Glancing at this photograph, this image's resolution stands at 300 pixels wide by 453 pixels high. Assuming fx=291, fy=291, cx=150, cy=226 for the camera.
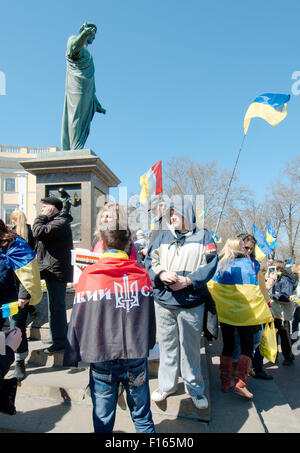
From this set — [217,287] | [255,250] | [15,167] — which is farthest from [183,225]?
[15,167]

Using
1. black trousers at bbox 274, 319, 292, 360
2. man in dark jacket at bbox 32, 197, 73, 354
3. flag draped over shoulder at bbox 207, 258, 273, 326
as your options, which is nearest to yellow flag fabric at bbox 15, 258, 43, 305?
man in dark jacket at bbox 32, 197, 73, 354

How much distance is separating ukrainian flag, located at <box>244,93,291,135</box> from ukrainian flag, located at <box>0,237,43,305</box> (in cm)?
388

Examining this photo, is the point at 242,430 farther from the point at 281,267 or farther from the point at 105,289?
the point at 281,267

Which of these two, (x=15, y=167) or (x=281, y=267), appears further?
(x=15, y=167)

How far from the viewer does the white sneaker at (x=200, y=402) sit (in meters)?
2.50

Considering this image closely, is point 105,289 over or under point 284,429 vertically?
over

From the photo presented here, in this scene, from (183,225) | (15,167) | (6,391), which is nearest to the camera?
(6,391)

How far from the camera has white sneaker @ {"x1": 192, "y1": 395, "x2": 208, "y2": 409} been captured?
8.20ft

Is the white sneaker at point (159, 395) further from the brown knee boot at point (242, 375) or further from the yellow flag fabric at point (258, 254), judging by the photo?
the yellow flag fabric at point (258, 254)

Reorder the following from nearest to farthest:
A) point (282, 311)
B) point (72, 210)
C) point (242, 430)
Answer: point (242, 430) → point (282, 311) → point (72, 210)

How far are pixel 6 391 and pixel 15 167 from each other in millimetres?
41259

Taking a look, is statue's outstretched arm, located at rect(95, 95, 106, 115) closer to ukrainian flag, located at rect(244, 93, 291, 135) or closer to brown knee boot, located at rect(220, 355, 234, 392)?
ukrainian flag, located at rect(244, 93, 291, 135)

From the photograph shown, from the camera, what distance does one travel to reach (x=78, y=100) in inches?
259

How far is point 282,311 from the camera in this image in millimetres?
5340
